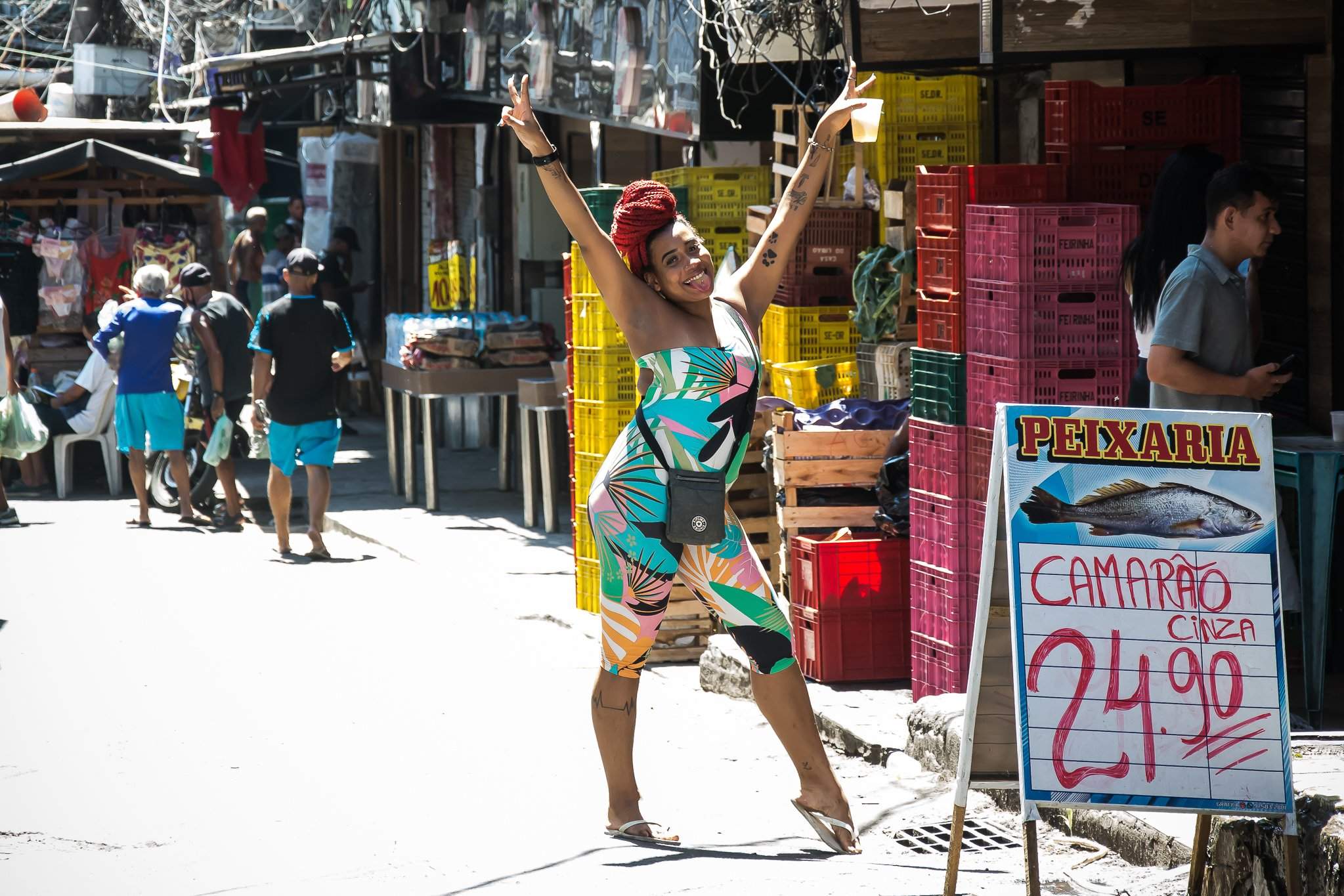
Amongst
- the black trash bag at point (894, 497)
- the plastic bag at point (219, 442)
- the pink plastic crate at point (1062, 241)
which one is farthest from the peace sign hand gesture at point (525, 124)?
the plastic bag at point (219, 442)

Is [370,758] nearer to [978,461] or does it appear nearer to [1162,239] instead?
[978,461]

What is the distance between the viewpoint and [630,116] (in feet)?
36.8

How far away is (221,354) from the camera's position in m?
13.2

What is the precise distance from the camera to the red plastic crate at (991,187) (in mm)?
6414

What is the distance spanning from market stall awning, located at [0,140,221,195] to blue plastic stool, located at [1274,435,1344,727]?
12.7m

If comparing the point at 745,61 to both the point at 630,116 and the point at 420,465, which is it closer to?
the point at 630,116

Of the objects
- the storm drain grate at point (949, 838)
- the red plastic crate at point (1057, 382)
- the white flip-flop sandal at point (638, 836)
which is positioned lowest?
the storm drain grate at point (949, 838)

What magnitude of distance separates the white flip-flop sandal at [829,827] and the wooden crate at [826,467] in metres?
2.29

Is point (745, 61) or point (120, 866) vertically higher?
point (745, 61)

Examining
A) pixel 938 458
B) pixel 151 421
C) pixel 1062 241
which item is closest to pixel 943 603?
pixel 938 458

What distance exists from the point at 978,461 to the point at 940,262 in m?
0.82

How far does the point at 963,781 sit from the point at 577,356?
4.84 metres

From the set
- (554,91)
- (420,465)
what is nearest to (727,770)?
(554,91)

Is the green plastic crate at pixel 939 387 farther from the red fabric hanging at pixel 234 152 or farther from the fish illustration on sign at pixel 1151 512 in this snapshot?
the red fabric hanging at pixel 234 152
